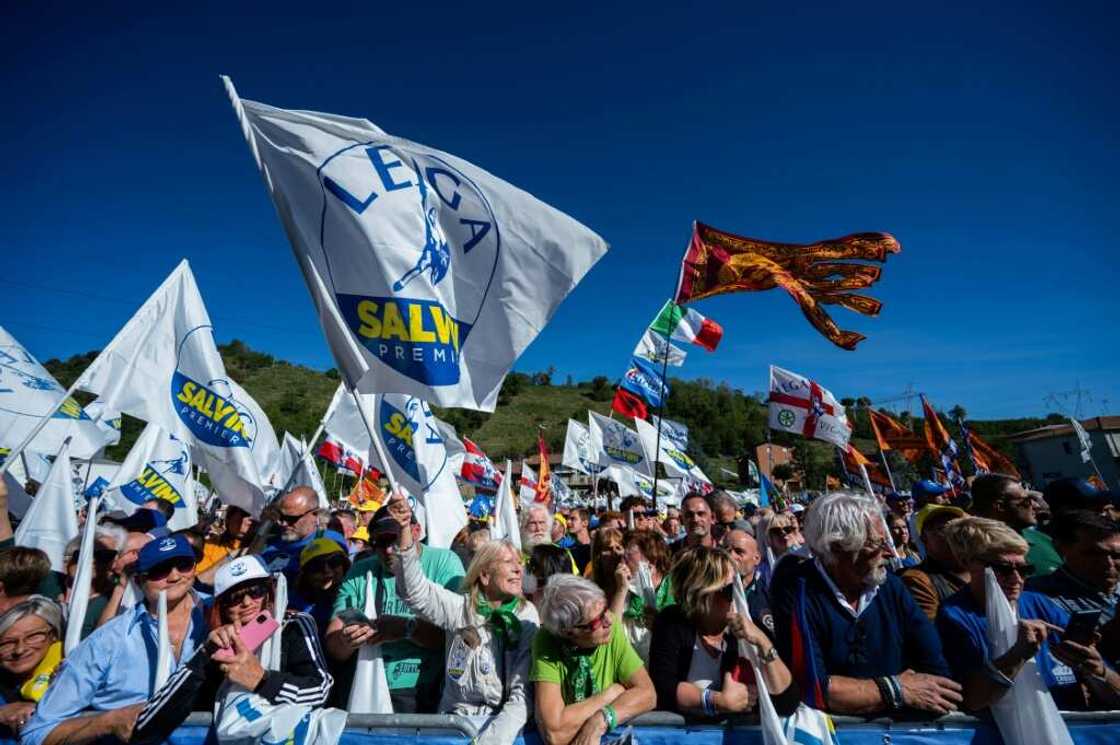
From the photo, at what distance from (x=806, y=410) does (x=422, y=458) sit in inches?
324

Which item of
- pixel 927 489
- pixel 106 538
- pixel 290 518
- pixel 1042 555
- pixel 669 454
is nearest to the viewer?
Answer: pixel 1042 555

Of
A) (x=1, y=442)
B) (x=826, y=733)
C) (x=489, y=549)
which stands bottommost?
(x=826, y=733)

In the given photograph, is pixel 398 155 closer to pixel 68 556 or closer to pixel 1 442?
pixel 68 556

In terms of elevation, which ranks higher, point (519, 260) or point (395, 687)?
point (519, 260)

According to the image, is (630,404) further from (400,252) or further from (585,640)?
(585,640)

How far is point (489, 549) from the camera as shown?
329cm

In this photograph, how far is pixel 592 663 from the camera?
2732 millimetres

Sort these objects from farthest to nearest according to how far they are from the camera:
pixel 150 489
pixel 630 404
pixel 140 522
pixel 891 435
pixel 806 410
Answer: pixel 891 435, pixel 630 404, pixel 806 410, pixel 150 489, pixel 140 522

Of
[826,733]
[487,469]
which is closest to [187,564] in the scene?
[826,733]

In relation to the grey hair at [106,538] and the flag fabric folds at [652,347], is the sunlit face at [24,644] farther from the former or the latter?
the flag fabric folds at [652,347]

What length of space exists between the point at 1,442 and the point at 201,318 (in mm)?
2449

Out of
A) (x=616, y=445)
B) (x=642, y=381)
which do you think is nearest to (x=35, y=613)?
(x=642, y=381)

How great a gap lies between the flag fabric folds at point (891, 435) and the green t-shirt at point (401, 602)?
556 inches

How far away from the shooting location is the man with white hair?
2.42 meters
